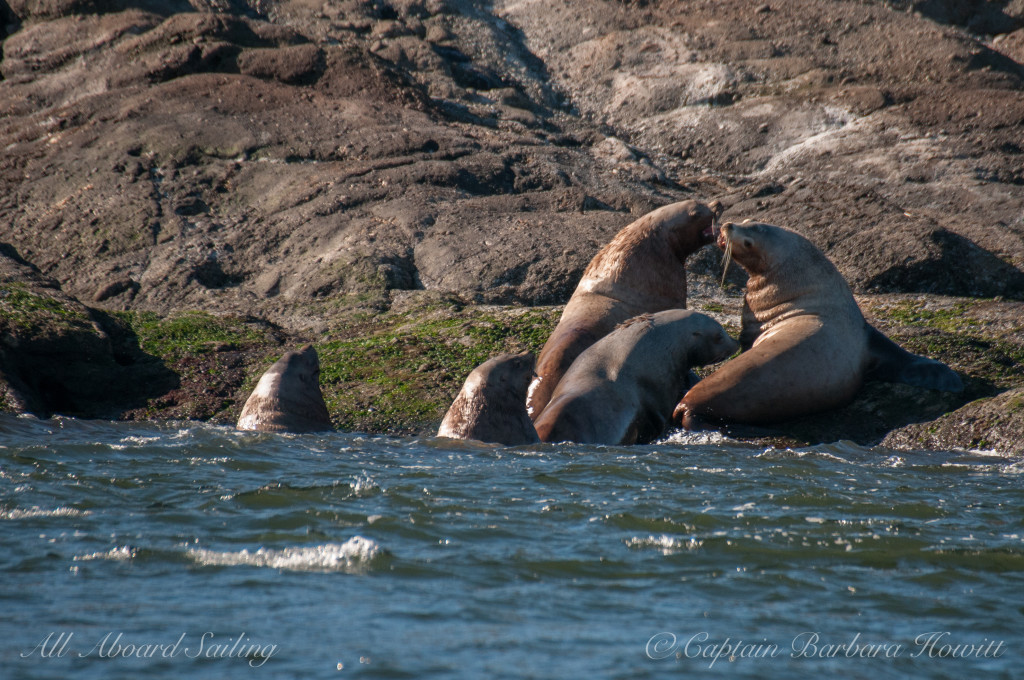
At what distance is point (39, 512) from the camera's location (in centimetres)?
467

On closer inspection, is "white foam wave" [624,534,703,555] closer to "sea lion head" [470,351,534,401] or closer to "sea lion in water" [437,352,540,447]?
"sea lion in water" [437,352,540,447]

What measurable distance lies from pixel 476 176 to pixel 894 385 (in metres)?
6.19

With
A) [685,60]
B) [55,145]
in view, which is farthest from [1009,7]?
[55,145]

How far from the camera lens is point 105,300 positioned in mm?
11070

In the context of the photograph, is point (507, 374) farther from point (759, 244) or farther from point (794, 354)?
point (759, 244)

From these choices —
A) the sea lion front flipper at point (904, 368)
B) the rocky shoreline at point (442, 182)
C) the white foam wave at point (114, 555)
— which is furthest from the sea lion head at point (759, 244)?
the white foam wave at point (114, 555)

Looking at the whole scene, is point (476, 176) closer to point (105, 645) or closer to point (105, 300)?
point (105, 300)

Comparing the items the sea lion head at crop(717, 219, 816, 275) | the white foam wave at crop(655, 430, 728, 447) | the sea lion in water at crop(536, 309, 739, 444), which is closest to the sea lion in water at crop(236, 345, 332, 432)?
the sea lion in water at crop(536, 309, 739, 444)

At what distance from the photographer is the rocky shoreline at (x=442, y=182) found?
342 inches

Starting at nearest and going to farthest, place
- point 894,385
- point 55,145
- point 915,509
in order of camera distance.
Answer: point 915,509
point 894,385
point 55,145

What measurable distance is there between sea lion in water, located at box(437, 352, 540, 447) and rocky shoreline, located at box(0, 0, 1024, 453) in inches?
38.3

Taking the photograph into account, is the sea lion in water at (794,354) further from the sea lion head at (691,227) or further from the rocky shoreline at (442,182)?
the sea lion head at (691,227)

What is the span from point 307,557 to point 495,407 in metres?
3.03

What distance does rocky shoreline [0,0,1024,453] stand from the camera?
28.5ft
